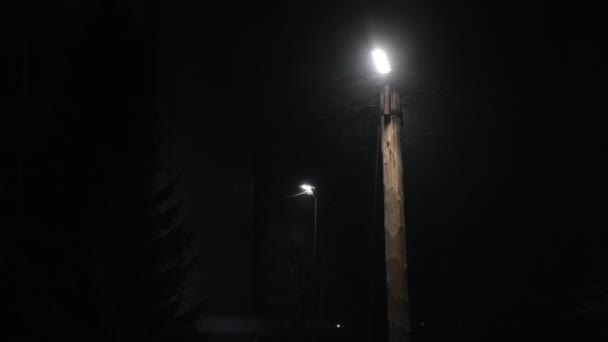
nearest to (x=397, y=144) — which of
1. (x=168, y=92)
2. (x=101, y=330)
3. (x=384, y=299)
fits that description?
(x=101, y=330)

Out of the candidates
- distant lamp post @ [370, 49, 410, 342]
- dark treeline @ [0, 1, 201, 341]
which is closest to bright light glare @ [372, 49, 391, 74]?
distant lamp post @ [370, 49, 410, 342]

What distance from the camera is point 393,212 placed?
796cm

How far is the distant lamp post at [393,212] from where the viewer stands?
762cm

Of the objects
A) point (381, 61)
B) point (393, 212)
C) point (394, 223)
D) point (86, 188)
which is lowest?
point (394, 223)

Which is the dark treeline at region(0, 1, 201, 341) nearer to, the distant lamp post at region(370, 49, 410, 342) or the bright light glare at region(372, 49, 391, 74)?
the distant lamp post at region(370, 49, 410, 342)

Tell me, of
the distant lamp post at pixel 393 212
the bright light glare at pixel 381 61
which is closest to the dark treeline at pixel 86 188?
the distant lamp post at pixel 393 212

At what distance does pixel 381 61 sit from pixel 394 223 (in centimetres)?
222

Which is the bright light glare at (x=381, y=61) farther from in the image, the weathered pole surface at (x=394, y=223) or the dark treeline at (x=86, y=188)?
the dark treeline at (x=86, y=188)

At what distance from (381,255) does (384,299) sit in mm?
2294

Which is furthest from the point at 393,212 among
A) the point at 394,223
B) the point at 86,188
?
the point at 86,188

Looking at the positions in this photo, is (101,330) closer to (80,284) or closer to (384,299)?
(80,284)

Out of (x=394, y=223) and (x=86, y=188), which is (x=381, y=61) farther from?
(x=86, y=188)

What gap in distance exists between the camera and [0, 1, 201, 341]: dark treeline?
29.1 ft

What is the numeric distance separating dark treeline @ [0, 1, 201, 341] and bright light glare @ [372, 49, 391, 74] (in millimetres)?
4274
